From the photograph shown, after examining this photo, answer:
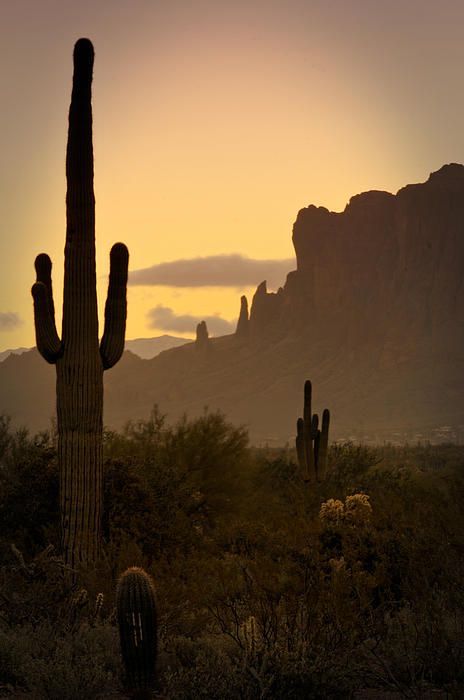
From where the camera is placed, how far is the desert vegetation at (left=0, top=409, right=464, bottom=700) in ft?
23.5

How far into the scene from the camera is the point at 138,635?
7.61 m

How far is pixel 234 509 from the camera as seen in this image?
19688mm

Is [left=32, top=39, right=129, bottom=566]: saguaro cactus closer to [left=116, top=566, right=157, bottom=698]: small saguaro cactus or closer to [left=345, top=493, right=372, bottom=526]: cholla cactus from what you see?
[left=345, top=493, right=372, bottom=526]: cholla cactus

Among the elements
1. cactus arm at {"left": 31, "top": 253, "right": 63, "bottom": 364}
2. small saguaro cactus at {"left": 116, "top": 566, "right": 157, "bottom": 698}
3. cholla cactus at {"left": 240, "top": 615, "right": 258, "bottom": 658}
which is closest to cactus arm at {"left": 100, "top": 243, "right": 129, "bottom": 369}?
cactus arm at {"left": 31, "top": 253, "right": 63, "bottom": 364}

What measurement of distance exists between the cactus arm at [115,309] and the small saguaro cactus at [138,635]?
6.35m

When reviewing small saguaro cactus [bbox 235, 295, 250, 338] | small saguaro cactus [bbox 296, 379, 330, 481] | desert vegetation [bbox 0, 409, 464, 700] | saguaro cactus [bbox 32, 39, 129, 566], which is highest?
small saguaro cactus [bbox 235, 295, 250, 338]

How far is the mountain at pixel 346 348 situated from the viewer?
99.5 meters

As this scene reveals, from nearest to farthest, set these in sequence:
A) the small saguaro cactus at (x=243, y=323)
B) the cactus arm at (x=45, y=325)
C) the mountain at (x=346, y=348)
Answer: the cactus arm at (x=45, y=325) → the mountain at (x=346, y=348) → the small saguaro cactus at (x=243, y=323)

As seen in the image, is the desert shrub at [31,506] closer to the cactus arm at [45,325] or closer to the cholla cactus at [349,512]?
the cactus arm at [45,325]

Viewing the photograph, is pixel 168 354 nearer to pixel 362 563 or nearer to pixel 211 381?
pixel 211 381

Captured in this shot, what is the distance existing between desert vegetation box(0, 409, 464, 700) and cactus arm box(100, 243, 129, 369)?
6.74 ft

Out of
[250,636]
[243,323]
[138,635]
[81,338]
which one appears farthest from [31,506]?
[243,323]

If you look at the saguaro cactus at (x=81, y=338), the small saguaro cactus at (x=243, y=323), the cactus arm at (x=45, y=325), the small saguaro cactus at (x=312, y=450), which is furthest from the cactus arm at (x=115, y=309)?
the small saguaro cactus at (x=243, y=323)

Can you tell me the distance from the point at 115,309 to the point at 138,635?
7.11 meters
